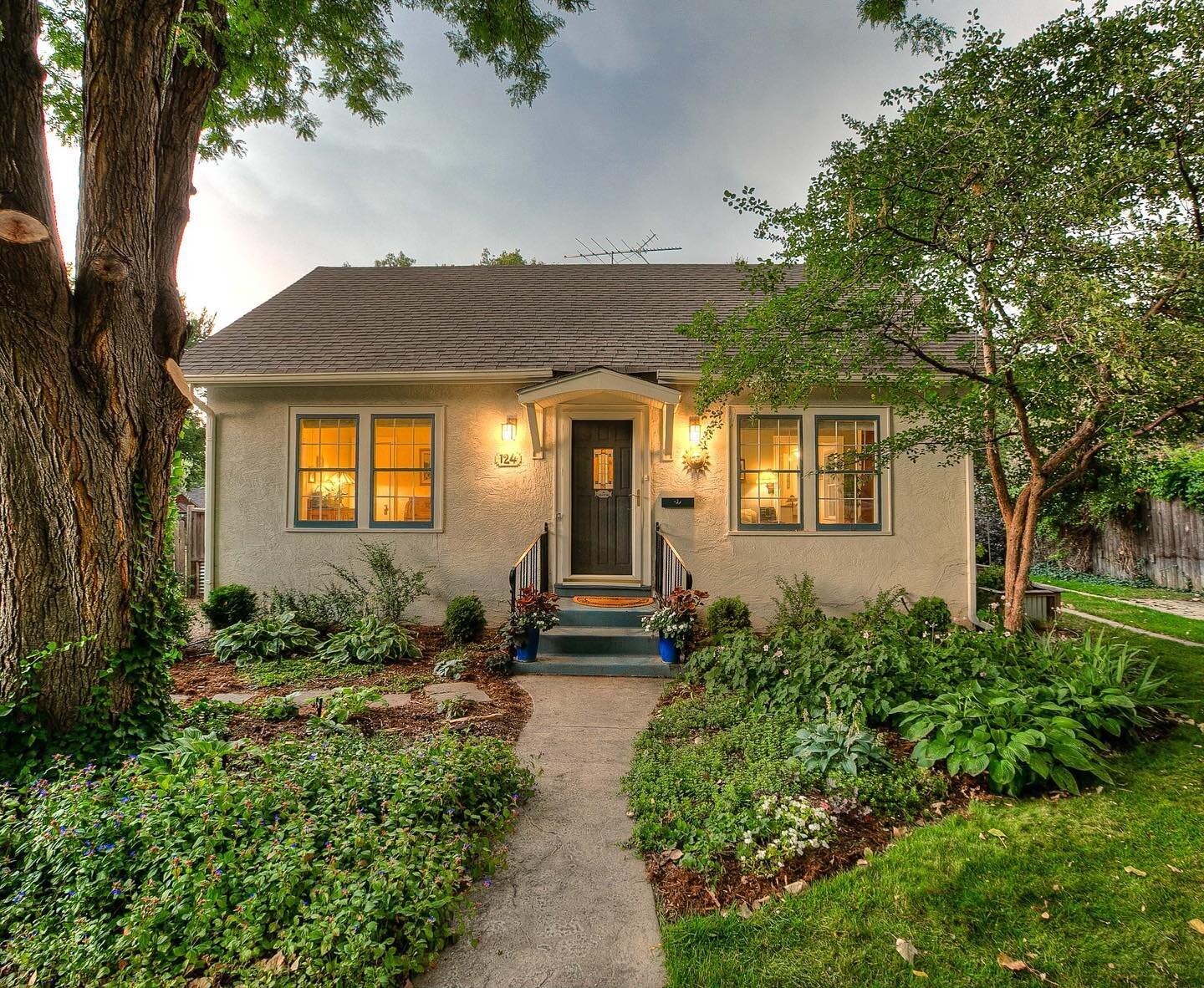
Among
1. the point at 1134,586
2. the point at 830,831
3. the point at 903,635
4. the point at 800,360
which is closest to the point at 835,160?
the point at 800,360

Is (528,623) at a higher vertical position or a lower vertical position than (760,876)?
higher

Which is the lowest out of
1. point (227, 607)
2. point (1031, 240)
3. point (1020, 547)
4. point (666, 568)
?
point (227, 607)

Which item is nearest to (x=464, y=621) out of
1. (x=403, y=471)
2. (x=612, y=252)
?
(x=403, y=471)

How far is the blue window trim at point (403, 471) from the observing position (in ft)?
23.2

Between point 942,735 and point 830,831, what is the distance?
42.7 inches

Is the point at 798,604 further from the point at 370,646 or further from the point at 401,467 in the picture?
the point at 401,467

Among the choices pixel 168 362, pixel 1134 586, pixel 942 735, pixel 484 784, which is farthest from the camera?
pixel 1134 586

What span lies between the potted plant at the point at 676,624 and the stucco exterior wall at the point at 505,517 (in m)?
1.55

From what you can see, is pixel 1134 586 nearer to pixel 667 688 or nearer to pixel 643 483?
pixel 643 483

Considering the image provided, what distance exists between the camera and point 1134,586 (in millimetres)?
10273

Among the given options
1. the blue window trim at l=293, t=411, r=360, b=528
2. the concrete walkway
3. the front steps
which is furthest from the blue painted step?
the blue window trim at l=293, t=411, r=360, b=528

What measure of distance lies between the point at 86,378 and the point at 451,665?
356cm

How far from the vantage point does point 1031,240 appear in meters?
3.68

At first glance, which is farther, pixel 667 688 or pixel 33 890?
pixel 667 688
